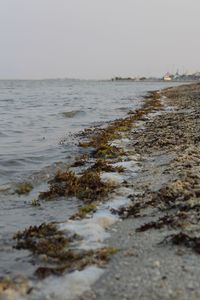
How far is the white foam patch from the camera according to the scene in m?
4.44

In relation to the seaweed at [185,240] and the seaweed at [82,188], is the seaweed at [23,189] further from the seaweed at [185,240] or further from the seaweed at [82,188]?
the seaweed at [185,240]

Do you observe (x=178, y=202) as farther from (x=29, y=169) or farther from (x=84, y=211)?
(x=29, y=169)

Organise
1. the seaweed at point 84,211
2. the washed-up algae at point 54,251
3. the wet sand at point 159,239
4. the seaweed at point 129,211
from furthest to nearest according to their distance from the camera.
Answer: the seaweed at point 84,211 < the seaweed at point 129,211 < the washed-up algae at point 54,251 < the wet sand at point 159,239

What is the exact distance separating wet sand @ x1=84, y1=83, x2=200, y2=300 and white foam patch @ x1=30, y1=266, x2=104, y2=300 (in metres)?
0.11

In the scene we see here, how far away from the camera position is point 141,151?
1305 cm

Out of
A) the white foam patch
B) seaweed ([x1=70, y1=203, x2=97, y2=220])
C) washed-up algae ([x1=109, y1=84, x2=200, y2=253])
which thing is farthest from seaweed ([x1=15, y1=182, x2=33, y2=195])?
the white foam patch

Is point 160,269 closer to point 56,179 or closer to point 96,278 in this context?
point 96,278

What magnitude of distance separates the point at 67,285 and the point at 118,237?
4.80 ft

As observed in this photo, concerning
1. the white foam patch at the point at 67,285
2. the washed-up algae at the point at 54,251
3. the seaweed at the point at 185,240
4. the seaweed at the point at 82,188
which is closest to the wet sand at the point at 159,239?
the seaweed at the point at 185,240

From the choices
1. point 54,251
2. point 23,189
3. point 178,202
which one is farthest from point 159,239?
point 23,189

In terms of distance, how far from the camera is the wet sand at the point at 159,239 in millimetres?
4418

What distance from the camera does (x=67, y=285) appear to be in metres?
4.63

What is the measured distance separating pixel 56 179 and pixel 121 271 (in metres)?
5.16

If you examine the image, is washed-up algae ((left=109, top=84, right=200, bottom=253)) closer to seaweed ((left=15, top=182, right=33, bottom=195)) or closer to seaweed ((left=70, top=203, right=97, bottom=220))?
seaweed ((left=70, top=203, right=97, bottom=220))
